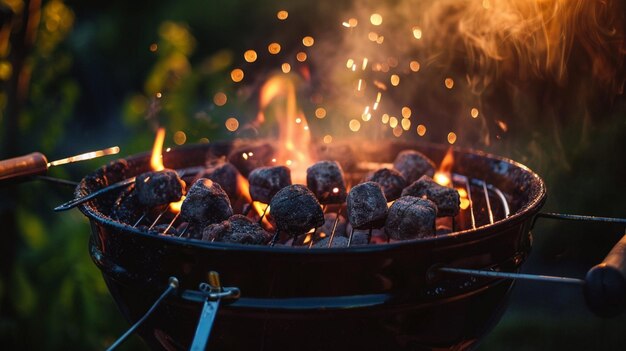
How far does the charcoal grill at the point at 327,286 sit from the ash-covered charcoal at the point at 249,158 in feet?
2.58

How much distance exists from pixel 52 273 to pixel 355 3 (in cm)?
280

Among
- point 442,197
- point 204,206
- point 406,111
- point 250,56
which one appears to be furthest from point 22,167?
point 250,56

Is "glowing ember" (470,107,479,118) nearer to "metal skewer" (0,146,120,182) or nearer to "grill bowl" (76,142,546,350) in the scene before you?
"grill bowl" (76,142,546,350)

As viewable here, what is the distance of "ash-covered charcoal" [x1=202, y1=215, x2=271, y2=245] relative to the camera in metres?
1.63

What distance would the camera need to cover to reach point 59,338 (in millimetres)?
3461

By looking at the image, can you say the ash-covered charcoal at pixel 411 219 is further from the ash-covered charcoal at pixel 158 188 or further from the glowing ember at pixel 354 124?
the glowing ember at pixel 354 124

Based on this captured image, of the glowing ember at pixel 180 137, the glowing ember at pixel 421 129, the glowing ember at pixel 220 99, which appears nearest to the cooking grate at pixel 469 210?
the glowing ember at pixel 180 137

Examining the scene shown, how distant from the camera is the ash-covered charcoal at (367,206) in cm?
175

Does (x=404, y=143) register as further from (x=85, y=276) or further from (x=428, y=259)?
(x=85, y=276)

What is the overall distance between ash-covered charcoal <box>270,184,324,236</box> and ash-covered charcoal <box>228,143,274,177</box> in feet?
2.06

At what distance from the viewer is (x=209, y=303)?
1.35 m

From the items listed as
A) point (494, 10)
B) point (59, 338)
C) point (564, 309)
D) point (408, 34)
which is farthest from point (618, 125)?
point (59, 338)

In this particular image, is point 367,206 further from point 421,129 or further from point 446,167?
point 421,129

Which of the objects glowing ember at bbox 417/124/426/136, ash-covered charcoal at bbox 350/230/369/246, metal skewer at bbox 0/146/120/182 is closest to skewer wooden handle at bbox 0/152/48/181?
metal skewer at bbox 0/146/120/182
